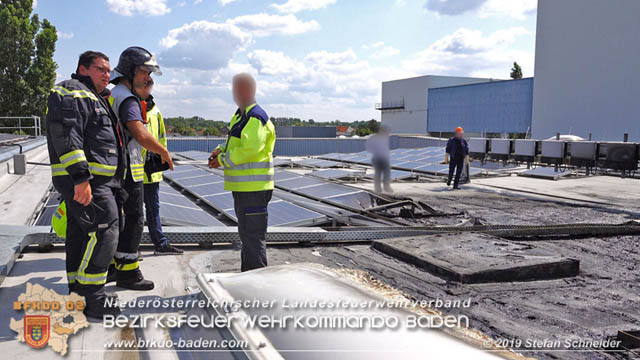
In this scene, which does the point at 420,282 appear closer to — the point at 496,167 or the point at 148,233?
the point at 148,233

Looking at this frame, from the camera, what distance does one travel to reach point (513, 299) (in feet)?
14.4

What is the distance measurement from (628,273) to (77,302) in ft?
19.3

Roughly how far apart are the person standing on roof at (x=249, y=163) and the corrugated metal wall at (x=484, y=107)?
35.6 m

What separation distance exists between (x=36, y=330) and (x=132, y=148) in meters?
1.59

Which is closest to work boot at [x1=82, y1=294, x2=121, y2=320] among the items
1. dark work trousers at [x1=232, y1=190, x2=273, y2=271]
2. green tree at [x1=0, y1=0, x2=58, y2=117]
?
dark work trousers at [x1=232, y1=190, x2=273, y2=271]

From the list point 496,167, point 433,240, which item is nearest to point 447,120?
point 496,167

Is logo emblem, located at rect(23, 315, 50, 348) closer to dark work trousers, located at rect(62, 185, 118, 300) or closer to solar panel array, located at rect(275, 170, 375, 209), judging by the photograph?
dark work trousers, located at rect(62, 185, 118, 300)

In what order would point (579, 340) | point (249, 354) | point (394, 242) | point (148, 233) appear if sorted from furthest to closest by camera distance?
point (394, 242) → point (148, 233) → point (579, 340) → point (249, 354)

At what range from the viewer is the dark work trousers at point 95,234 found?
3.17 meters

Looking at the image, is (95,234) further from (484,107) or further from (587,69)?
(484,107)

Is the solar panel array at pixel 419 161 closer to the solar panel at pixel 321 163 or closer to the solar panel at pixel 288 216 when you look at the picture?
the solar panel at pixel 321 163

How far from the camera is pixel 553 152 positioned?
41.3ft

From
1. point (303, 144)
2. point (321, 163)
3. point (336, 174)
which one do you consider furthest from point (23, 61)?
point (336, 174)

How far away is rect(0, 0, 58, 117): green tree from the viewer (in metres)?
31.0
